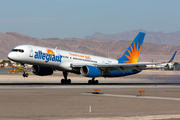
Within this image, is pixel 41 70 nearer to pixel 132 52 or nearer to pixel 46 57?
pixel 46 57

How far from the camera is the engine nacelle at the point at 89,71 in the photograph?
42.7 metres

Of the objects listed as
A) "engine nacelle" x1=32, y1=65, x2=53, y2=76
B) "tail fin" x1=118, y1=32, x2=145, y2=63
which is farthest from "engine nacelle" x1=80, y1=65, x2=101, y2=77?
"tail fin" x1=118, y1=32, x2=145, y2=63

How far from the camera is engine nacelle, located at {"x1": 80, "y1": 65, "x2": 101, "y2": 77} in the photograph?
42.7 meters

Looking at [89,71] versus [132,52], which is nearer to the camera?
[89,71]

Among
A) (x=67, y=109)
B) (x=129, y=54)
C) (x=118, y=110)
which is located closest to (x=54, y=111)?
(x=67, y=109)

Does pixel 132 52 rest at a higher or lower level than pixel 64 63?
higher

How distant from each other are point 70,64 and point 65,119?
95.2 feet

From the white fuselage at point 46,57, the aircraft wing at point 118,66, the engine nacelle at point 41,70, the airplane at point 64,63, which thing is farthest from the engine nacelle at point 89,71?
the engine nacelle at point 41,70

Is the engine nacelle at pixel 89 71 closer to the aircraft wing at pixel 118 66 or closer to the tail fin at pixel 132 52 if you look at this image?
the aircraft wing at pixel 118 66

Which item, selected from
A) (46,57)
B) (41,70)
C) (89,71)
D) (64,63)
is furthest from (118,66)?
(41,70)

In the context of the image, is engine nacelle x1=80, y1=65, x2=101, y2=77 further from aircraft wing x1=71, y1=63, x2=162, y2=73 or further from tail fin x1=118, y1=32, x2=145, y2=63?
tail fin x1=118, y1=32, x2=145, y2=63

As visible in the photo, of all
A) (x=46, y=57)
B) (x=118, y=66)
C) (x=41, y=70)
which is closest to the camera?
(x=46, y=57)

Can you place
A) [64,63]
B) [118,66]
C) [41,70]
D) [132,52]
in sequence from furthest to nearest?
[132,52] < [41,70] < [118,66] < [64,63]

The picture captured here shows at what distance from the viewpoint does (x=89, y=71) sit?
42.6 metres
